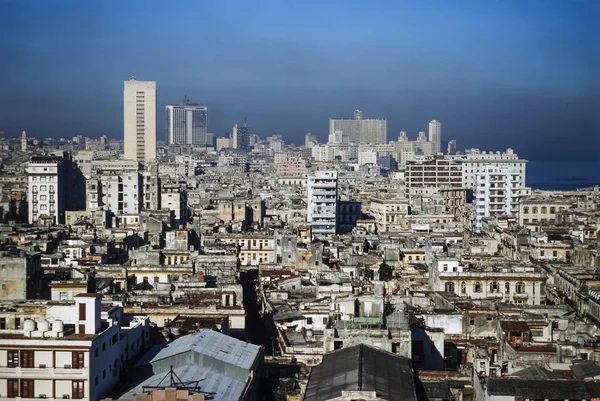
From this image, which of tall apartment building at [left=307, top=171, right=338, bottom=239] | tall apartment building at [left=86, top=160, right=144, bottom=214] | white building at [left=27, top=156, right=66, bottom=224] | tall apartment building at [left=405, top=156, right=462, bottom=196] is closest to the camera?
tall apartment building at [left=307, top=171, right=338, bottom=239]

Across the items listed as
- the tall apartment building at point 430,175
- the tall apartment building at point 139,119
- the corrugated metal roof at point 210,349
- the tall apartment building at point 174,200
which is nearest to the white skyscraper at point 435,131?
the tall apartment building at point 139,119

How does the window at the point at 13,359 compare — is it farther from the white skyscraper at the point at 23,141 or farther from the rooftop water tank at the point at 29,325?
the white skyscraper at the point at 23,141

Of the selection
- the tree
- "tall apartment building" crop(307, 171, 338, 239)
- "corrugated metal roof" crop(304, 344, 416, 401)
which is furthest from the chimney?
"tall apartment building" crop(307, 171, 338, 239)

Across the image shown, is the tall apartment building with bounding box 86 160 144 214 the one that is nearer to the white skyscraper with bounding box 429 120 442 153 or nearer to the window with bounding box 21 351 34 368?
the window with bounding box 21 351 34 368

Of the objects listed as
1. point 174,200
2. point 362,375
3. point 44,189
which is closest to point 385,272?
point 362,375

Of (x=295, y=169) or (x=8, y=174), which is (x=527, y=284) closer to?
(x=8, y=174)
